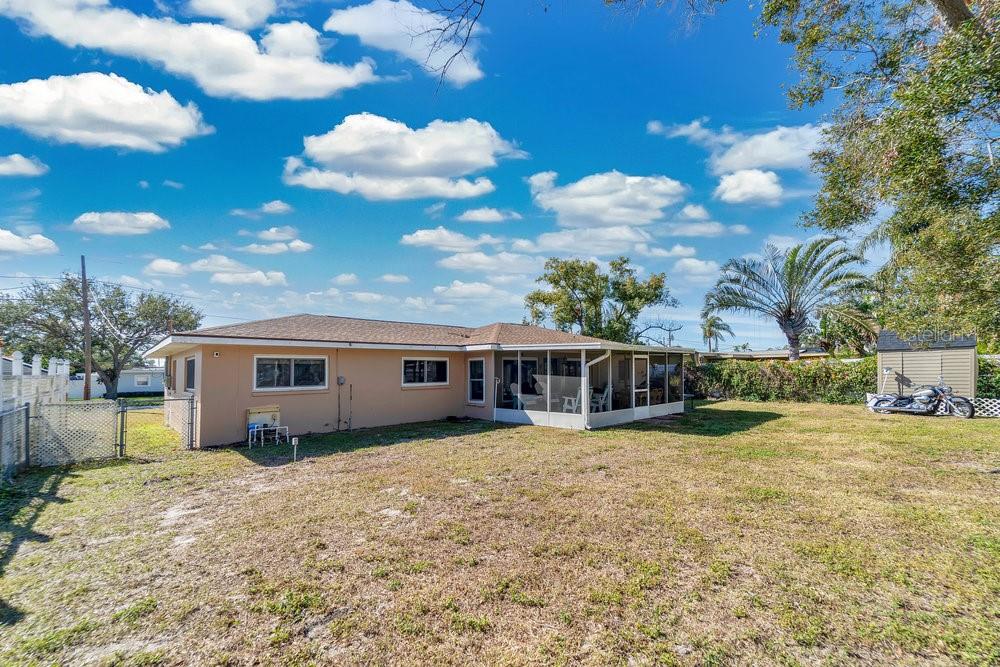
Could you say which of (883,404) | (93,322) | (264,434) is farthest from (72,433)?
(93,322)

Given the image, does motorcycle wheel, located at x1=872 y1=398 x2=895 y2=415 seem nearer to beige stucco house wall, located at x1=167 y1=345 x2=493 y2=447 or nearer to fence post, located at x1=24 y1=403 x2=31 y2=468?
beige stucco house wall, located at x1=167 y1=345 x2=493 y2=447

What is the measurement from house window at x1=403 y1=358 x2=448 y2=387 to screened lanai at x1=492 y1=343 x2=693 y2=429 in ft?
5.28

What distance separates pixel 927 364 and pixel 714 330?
23898 mm

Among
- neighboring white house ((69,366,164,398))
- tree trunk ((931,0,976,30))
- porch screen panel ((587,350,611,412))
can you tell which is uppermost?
tree trunk ((931,0,976,30))

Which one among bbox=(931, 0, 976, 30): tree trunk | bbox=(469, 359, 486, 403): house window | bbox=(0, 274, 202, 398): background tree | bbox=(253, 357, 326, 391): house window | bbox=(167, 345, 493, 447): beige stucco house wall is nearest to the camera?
bbox=(931, 0, 976, 30): tree trunk

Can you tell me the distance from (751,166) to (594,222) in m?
8.14

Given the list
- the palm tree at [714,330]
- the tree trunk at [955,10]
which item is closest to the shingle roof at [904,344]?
the tree trunk at [955,10]

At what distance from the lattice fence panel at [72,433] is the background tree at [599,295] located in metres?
19.7

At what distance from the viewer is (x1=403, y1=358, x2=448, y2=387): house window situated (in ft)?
42.0

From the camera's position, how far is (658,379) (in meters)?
14.8

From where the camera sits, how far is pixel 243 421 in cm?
995

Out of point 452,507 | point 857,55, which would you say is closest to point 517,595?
point 452,507

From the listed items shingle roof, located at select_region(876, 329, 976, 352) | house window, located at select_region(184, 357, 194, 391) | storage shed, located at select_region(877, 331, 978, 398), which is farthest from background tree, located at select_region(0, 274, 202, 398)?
storage shed, located at select_region(877, 331, 978, 398)

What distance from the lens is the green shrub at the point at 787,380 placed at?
1669 cm
